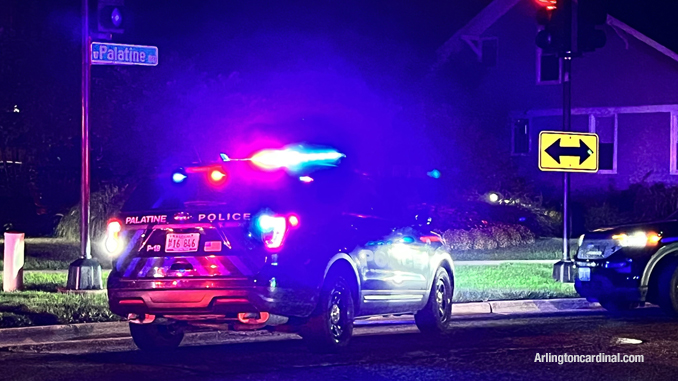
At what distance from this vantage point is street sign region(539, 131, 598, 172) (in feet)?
53.8

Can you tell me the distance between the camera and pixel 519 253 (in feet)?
74.9

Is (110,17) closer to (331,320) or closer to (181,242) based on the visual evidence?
(181,242)

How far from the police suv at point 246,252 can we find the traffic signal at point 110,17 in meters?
4.67

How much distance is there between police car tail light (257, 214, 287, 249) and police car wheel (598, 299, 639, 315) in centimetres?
567

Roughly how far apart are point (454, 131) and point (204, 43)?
7.39 metres

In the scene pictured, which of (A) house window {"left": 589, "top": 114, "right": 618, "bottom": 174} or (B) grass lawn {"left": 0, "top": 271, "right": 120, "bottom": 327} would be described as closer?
(B) grass lawn {"left": 0, "top": 271, "right": 120, "bottom": 327}

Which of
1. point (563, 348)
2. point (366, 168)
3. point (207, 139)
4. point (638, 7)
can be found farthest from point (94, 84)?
point (638, 7)

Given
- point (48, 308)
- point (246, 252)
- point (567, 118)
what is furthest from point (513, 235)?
point (246, 252)

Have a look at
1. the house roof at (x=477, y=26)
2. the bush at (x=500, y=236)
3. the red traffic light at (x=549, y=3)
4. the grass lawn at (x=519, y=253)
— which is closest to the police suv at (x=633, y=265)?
the red traffic light at (x=549, y=3)

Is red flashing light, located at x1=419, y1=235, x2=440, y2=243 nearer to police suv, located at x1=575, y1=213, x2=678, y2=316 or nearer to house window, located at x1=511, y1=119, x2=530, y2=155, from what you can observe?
police suv, located at x1=575, y1=213, x2=678, y2=316

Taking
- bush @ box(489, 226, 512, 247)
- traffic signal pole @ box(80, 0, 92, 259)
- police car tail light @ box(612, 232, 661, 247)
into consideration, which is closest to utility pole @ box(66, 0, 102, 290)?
traffic signal pole @ box(80, 0, 92, 259)

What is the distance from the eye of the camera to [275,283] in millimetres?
9508

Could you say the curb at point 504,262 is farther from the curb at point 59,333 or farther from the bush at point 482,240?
the curb at point 59,333

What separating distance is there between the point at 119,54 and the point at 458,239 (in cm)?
1057
